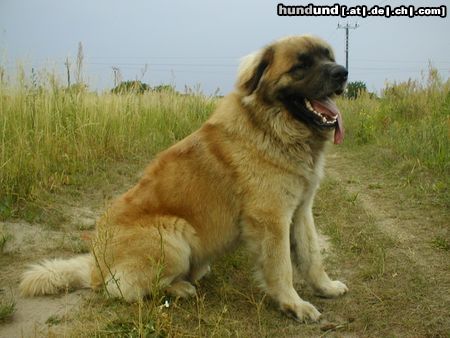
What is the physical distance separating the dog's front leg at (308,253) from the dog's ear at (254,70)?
0.82 metres

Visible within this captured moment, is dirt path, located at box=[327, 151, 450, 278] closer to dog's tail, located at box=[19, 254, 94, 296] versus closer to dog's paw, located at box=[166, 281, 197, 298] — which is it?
dog's paw, located at box=[166, 281, 197, 298]

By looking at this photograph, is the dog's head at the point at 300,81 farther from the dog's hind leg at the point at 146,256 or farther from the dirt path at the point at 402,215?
the dirt path at the point at 402,215

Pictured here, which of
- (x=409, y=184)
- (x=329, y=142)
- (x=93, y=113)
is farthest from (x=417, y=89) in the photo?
(x=329, y=142)

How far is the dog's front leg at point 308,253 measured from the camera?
2.85m

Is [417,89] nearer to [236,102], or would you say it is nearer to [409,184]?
[409,184]

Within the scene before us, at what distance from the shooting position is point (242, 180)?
2.66 meters

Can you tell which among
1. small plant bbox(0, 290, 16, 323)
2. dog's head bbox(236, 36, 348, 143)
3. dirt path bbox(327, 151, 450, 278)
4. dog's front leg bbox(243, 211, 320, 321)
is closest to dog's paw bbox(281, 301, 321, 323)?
dog's front leg bbox(243, 211, 320, 321)

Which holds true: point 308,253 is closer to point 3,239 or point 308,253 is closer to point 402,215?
point 402,215

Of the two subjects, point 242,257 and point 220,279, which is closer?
point 220,279

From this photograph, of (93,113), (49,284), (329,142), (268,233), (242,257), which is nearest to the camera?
(268,233)

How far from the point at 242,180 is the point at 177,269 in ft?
2.12

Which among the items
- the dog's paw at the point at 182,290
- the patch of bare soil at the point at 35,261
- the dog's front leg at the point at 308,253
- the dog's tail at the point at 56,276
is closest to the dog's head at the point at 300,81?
the dog's front leg at the point at 308,253

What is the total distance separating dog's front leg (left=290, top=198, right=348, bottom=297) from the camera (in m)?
2.85

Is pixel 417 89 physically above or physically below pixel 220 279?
above
